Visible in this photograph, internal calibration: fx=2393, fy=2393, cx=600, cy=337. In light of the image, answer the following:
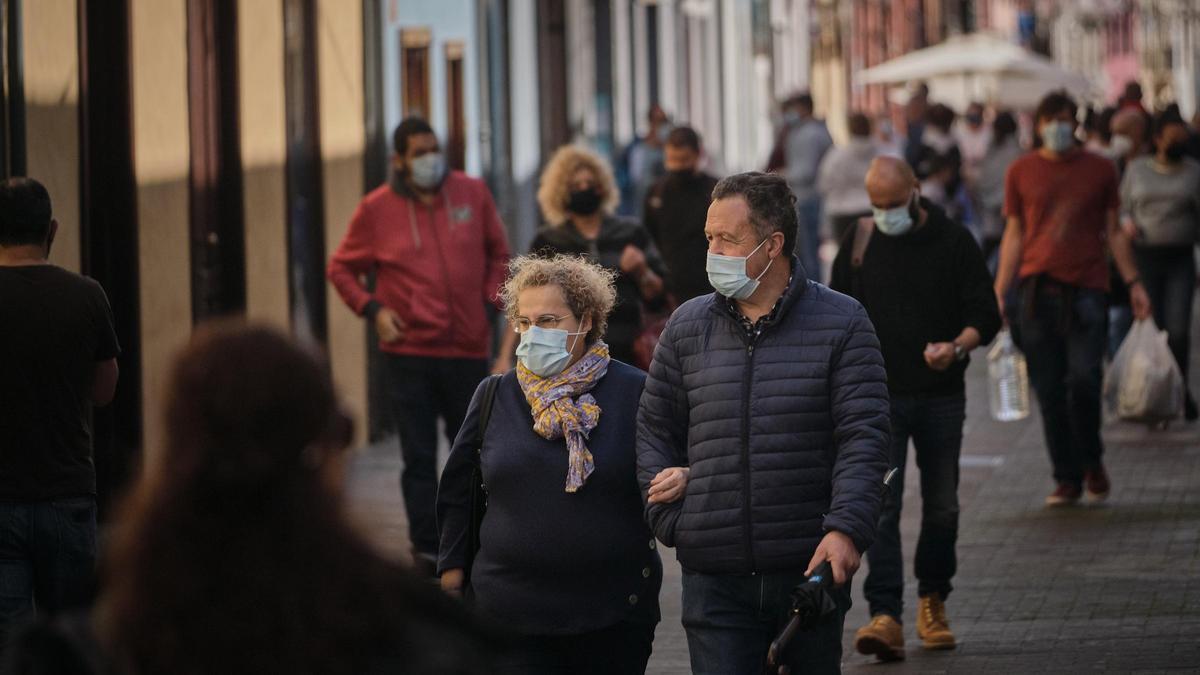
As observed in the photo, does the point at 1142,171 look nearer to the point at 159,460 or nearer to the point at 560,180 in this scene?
the point at 560,180

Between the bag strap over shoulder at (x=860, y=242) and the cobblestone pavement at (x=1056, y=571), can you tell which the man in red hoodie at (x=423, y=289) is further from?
the bag strap over shoulder at (x=860, y=242)

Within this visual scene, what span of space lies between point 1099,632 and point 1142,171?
665 cm

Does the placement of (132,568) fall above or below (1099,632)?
above

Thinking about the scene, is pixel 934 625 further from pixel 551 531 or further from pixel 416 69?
pixel 416 69

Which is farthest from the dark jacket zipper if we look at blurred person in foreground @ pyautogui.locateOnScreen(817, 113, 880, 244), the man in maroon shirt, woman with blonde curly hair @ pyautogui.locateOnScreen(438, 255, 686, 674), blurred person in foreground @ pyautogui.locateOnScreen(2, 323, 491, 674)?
blurred person in foreground @ pyautogui.locateOnScreen(817, 113, 880, 244)

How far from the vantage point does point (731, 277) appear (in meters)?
5.68

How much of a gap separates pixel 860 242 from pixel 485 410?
3.05 metres

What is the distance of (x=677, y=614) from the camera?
9.33 metres

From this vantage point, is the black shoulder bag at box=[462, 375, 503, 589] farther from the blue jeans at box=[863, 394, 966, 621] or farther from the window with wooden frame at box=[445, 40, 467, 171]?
the window with wooden frame at box=[445, 40, 467, 171]

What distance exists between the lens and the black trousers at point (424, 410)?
10.1 m

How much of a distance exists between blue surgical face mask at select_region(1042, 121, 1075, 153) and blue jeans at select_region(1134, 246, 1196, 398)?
3174 millimetres

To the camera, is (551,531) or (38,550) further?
(38,550)

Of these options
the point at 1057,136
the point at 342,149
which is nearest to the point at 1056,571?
the point at 1057,136

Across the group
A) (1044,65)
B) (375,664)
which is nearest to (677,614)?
(375,664)
